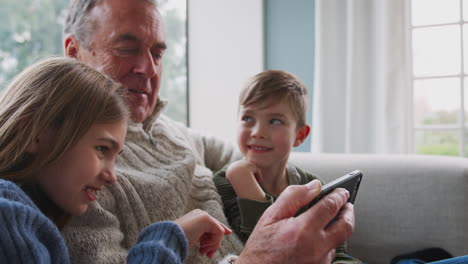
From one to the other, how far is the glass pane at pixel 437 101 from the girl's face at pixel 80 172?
105 inches

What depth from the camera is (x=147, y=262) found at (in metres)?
0.75

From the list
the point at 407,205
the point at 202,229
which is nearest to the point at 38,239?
the point at 202,229

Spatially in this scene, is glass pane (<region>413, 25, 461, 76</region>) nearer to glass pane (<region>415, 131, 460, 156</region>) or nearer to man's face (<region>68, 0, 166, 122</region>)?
glass pane (<region>415, 131, 460, 156</region>)

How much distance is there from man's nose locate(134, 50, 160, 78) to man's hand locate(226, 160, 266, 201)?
0.41m

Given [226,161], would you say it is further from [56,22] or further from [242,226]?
[56,22]

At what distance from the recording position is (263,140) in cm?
141

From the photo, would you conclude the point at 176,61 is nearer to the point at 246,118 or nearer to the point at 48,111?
the point at 246,118

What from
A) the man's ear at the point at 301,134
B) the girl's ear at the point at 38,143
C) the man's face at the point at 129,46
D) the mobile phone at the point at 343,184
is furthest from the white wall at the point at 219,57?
the girl's ear at the point at 38,143

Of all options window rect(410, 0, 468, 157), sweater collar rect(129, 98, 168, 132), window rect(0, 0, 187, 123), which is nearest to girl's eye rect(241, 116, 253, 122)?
sweater collar rect(129, 98, 168, 132)

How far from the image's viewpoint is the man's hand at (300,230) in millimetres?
848

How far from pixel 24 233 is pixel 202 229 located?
41cm

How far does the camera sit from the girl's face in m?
0.74

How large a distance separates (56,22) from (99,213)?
5.68ft

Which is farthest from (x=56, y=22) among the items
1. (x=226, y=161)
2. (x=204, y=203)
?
(x=204, y=203)
